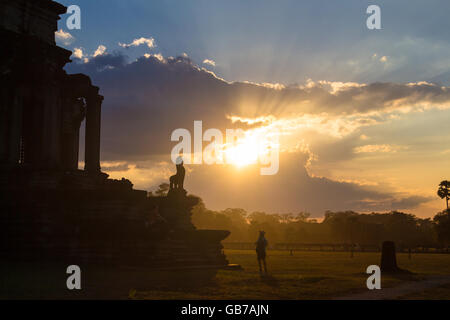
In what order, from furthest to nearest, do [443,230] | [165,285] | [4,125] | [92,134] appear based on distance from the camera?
[443,230]
[92,134]
[4,125]
[165,285]

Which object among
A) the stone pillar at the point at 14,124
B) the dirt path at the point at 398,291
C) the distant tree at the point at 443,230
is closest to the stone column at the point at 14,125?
the stone pillar at the point at 14,124

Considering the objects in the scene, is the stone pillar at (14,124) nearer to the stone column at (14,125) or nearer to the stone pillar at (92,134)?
the stone column at (14,125)

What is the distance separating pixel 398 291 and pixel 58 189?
16.7m

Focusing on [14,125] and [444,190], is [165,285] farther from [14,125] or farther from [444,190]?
[444,190]

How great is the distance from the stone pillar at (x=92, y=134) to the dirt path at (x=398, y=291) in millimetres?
20984

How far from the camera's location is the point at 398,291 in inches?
718

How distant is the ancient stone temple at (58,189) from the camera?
82.4ft

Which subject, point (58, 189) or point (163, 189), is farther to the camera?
point (163, 189)

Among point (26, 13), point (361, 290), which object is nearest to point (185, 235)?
point (361, 290)

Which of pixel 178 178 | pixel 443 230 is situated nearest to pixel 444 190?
pixel 443 230
